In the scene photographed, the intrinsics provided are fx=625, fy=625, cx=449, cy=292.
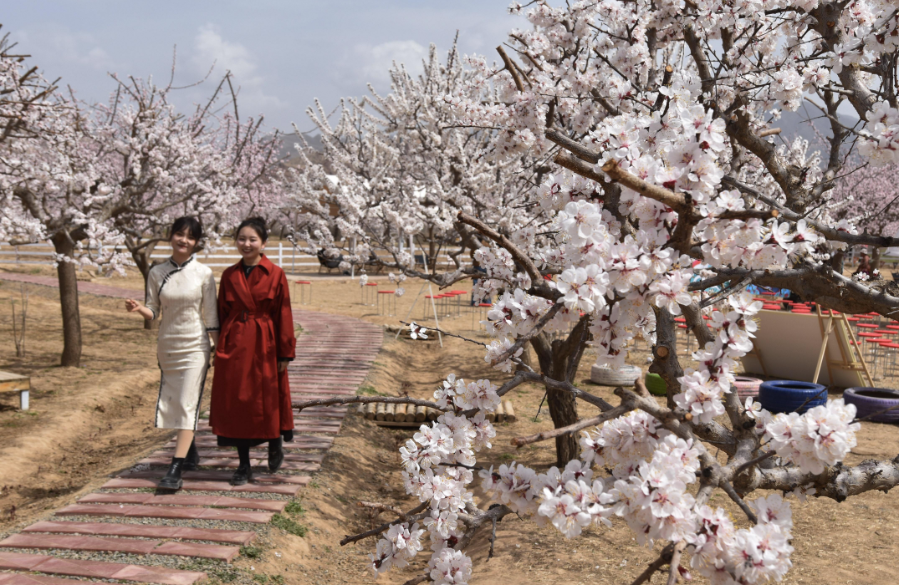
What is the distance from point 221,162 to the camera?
12.2 meters

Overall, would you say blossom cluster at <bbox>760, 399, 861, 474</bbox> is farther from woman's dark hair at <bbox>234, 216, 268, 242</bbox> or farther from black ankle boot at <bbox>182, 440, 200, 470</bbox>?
black ankle boot at <bbox>182, 440, 200, 470</bbox>

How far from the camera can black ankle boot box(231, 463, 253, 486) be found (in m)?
4.27

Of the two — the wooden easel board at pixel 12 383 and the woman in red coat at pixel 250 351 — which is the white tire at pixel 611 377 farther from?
the wooden easel board at pixel 12 383

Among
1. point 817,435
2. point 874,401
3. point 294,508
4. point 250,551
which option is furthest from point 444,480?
point 874,401

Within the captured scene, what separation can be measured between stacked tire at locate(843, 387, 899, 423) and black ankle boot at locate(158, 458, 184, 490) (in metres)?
6.38

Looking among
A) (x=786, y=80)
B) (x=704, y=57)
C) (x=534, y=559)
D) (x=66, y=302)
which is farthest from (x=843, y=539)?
(x=66, y=302)

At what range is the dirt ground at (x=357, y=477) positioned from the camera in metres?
3.56

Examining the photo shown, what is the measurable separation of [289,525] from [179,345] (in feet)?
4.76

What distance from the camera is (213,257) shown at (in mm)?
25688

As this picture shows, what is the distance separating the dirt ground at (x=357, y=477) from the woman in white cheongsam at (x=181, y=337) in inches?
28.3

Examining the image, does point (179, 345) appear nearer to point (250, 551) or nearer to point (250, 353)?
point (250, 353)

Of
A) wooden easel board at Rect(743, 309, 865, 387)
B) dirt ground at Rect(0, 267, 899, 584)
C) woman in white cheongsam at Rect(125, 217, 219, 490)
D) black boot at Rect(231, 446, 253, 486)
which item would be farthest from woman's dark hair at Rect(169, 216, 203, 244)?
wooden easel board at Rect(743, 309, 865, 387)

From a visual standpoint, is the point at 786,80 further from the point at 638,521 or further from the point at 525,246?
the point at 638,521

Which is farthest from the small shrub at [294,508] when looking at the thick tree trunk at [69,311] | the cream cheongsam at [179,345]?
the thick tree trunk at [69,311]
